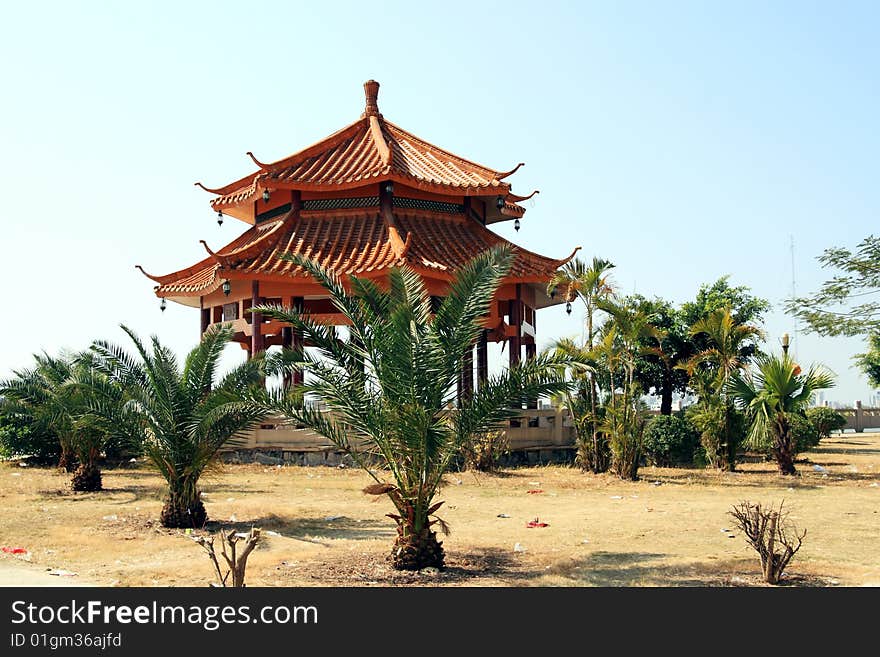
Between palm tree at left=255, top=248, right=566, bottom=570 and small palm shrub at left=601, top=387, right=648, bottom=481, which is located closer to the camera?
palm tree at left=255, top=248, right=566, bottom=570

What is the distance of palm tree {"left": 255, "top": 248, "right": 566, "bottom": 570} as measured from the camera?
9.92 meters

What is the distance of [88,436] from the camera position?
16.4 meters

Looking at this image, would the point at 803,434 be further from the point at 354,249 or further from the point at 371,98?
the point at 371,98

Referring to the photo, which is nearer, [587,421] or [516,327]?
[587,421]

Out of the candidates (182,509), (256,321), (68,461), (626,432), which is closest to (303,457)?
(256,321)

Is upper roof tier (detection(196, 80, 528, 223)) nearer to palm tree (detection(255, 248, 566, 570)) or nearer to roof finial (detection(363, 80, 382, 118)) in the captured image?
roof finial (detection(363, 80, 382, 118))

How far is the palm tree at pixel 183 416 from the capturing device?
12.7 m

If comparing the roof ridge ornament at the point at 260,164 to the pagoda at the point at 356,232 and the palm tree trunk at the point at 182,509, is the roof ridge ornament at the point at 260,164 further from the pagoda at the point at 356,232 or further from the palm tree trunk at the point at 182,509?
the palm tree trunk at the point at 182,509

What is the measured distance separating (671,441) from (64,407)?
13.6m

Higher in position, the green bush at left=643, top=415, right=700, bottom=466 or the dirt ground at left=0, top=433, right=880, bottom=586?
the green bush at left=643, top=415, right=700, bottom=466

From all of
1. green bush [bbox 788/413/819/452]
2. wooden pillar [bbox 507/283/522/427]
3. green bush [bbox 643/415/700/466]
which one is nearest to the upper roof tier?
wooden pillar [bbox 507/283/522/427]

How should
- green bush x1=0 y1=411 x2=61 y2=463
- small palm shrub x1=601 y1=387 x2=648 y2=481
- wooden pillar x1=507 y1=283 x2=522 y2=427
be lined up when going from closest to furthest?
1. small palm shrub x1=601 y1=387 x2=648 y2=481
2. green bush x1=0 y1=411 x2=61 y2=463
3. wooden pillar x1=507 y1=283 x2=522 y2=427

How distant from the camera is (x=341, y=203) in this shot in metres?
23.5

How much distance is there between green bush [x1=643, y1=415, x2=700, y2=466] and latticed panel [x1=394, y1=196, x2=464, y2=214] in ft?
24.9
